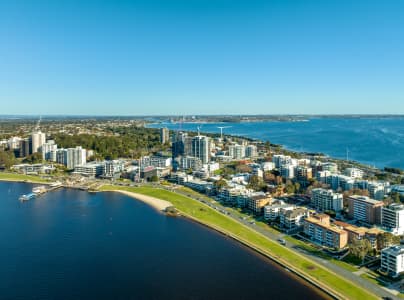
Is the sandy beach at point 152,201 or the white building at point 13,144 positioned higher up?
the white building at point 13,144

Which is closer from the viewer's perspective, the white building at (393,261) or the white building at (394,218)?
the white building at (393,261)

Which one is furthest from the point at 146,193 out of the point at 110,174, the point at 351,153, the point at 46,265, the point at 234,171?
the point at 351,153

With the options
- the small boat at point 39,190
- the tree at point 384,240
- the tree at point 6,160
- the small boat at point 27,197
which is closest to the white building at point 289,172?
the tree at point 384,240

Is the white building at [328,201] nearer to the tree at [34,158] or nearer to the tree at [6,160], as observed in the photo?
the tree at [34,158]

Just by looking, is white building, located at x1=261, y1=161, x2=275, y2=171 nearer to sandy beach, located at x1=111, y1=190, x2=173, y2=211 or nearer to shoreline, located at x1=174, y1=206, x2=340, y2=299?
sandy beach, located at x1=111, y1=190, x2=173, y2=211

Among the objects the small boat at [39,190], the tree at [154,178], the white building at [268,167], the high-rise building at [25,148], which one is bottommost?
the small boat at [39,190]

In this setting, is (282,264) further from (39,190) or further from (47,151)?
(47,151)

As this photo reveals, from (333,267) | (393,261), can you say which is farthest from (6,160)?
(393,261)
